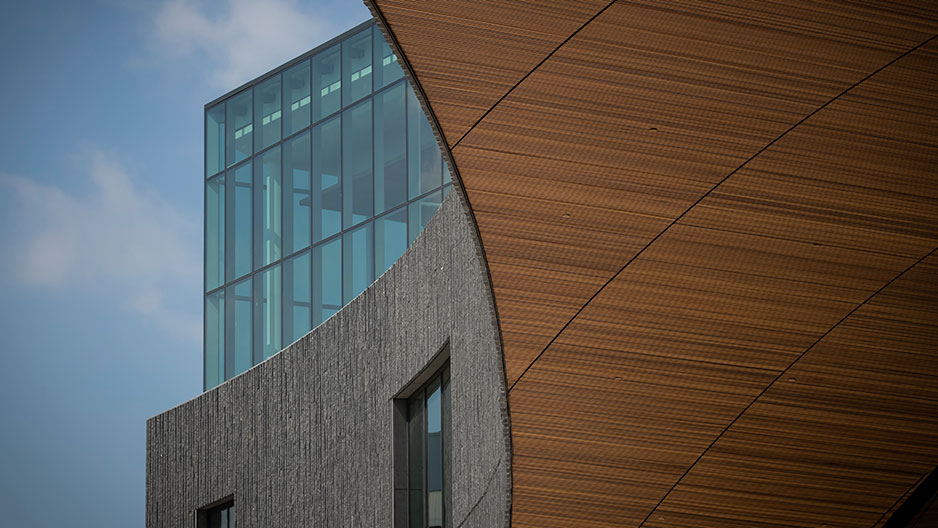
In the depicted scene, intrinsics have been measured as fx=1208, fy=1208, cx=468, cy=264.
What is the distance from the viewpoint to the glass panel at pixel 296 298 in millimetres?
23203

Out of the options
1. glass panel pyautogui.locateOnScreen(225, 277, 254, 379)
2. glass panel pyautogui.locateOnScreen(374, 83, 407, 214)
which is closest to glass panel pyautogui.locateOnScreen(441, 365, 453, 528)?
glass panel pyautogui.locateOnScreen(374, 83, 407, 214)


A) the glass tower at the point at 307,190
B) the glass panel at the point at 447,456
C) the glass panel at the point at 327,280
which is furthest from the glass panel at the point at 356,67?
the glass panel at the point at 447,456

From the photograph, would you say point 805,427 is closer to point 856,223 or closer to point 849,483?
point 849,483

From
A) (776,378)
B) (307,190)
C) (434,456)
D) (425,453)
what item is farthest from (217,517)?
(776,378)

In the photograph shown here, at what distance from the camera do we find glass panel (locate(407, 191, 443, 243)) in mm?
20203

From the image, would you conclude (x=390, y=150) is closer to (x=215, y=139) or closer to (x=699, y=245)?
(x=215, y=139)

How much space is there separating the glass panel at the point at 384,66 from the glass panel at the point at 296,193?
242cm

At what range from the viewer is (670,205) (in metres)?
7.39

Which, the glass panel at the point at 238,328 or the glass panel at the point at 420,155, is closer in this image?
the glass panel at the point at 420,155

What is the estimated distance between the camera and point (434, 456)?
1361 centimetres

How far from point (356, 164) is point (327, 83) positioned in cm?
212

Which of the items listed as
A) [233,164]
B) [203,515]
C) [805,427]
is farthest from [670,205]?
[233,164]

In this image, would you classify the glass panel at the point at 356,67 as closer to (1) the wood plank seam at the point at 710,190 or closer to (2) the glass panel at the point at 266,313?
(2) the glass panel at the point at 266,313

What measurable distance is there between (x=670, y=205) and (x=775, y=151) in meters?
0.70
